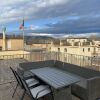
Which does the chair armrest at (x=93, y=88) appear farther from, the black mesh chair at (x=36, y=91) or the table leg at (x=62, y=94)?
the black mesh chair at (x=36, y=91)

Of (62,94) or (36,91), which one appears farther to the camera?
(36,91)

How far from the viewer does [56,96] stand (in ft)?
9.80

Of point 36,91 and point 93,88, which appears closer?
point 93,88

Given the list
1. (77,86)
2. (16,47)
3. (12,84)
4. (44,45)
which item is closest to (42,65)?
(12,84)

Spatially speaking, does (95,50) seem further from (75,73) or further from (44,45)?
(75,73)

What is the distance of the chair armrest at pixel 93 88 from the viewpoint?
9.89 ft

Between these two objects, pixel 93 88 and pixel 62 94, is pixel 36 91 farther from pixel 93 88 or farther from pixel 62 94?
pixel 93 88

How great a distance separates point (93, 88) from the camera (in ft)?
10.1

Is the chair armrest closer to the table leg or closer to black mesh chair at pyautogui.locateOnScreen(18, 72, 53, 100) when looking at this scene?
the table leg

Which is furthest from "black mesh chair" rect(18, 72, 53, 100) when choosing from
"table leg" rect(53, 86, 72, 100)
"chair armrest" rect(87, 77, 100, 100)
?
"chair armrest" rect(87, 77, 100, 100)

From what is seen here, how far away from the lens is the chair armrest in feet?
9.89

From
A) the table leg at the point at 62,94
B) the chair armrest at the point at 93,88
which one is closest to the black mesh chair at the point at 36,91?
the table leg at the point at 62,94

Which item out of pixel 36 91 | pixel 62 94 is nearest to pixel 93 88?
pixel 62 94

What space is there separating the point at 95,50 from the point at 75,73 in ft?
109
